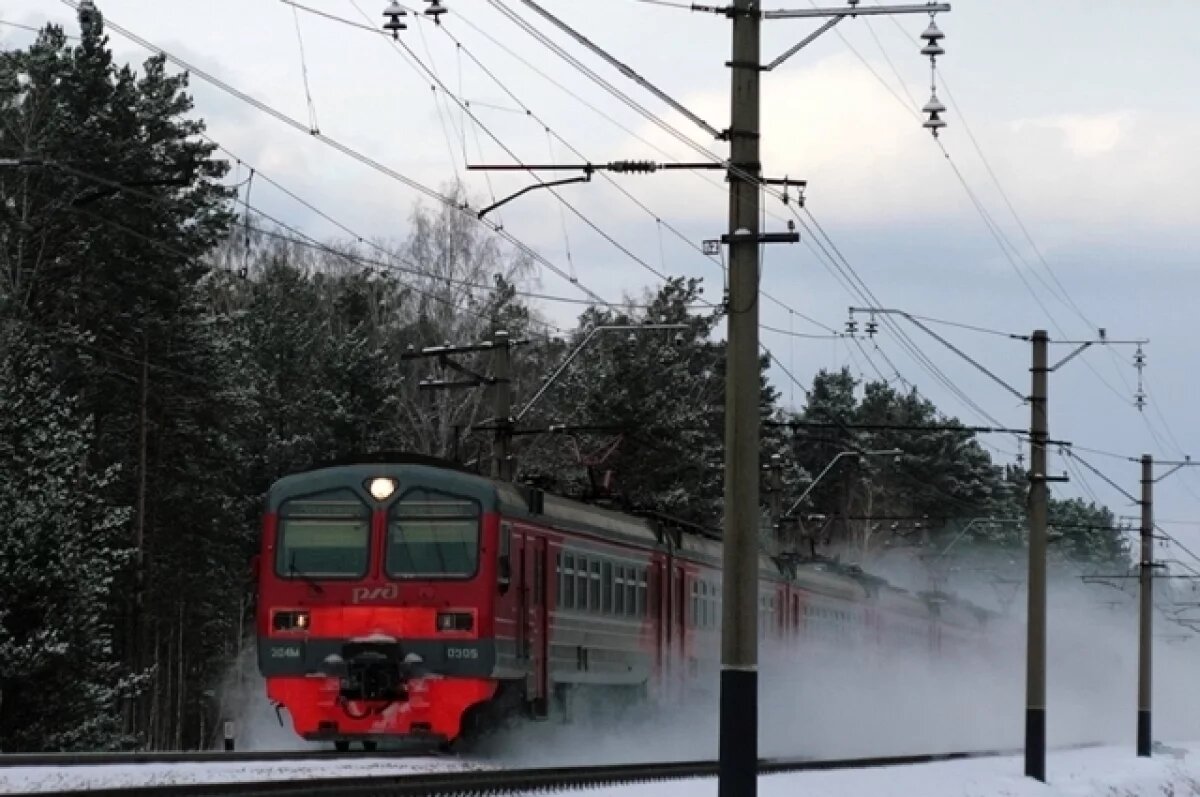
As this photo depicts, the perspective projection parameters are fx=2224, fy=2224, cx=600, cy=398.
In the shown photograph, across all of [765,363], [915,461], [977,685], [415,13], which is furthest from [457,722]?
[915,461]

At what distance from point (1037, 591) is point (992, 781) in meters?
4.33

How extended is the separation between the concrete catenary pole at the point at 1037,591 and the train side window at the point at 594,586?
9.75 metres

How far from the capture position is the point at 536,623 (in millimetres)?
26234

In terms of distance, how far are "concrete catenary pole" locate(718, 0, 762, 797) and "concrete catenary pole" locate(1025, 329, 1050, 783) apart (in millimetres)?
17691

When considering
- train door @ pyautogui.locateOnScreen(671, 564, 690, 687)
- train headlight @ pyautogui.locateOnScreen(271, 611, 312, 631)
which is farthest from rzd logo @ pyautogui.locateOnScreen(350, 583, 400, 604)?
train door @ pyautogui.locateOnScreen(671, 564, 690, 687)

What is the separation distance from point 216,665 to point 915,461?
47.9 m

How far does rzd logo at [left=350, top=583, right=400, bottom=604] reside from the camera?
81.5 ft

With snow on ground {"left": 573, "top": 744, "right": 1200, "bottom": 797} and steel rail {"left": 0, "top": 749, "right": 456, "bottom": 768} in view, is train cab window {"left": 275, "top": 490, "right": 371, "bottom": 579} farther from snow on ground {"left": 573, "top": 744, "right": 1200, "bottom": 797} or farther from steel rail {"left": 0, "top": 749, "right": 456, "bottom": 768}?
snow on ground {"left": 573, "top": 744, "right": 1200, "bottom": 797}

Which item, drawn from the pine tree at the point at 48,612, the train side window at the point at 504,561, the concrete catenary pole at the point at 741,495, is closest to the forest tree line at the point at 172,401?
the pine tree at the point at 48,612

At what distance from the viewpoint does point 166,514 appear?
54000 millimetres

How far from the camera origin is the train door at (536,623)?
25969 millimetres

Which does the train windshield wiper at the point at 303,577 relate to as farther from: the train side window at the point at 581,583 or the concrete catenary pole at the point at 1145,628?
the concrete catenary pole at the point at 1145,628

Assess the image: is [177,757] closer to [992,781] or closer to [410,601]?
[410,601]

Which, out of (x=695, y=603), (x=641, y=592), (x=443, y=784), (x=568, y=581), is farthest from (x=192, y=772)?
(x=695, y=603)
